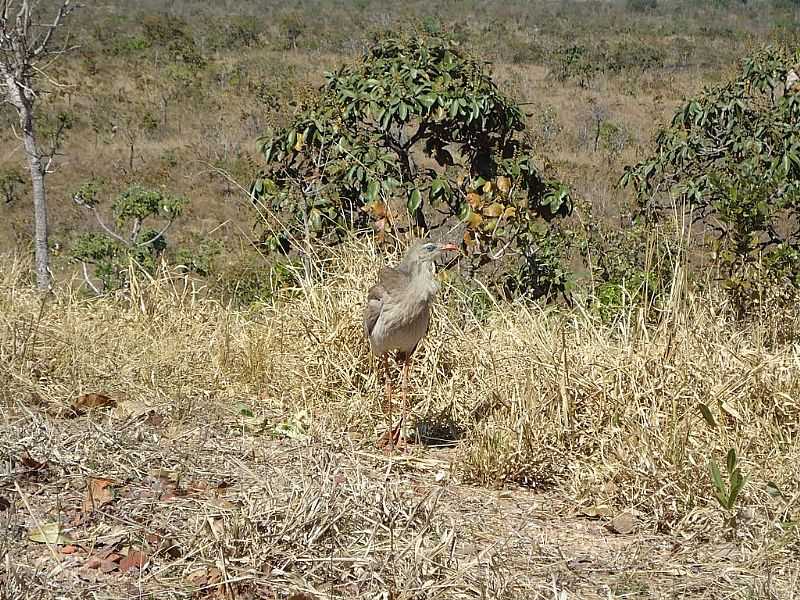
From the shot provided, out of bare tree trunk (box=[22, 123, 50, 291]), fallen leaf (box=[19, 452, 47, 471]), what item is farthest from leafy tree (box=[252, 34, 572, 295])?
fallen leaf (box=[19, 452, 47, 471])

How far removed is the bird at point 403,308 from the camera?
418 cm

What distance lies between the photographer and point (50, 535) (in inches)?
115

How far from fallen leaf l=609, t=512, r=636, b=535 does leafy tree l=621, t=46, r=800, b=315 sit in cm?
Result: 190

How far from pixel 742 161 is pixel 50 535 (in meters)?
5.38

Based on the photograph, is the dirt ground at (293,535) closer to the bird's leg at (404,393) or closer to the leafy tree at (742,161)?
the bird's leg at (404,393)

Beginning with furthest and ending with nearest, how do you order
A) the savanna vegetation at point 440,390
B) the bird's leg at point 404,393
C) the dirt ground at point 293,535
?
the bird's leg at point 404,393, the savanna vegetation at point 440,390, the dirt ground at point 293,535

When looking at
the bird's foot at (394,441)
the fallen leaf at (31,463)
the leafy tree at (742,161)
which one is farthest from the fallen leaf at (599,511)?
the fallen leaf at (31,463)

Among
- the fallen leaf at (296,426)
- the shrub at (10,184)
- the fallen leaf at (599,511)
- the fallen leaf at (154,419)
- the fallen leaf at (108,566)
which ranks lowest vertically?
the shrub at (10,184)

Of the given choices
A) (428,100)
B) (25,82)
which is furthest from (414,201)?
(25,82)

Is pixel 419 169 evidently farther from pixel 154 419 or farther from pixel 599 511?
pixel 599 511

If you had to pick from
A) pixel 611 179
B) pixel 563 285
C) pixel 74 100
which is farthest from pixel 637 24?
pixel 563 285

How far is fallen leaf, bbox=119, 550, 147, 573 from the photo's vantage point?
2775 mm

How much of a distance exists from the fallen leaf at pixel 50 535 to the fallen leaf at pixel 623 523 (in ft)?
6.36

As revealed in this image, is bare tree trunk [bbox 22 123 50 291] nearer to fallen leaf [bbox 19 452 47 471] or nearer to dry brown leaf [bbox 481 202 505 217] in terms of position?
dry brown leaf [bbox 481 202 505 217]
